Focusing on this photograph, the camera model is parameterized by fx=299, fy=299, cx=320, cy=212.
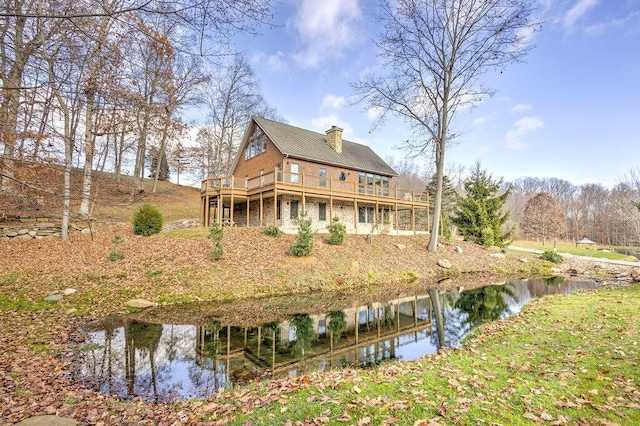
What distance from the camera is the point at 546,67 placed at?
16516mm

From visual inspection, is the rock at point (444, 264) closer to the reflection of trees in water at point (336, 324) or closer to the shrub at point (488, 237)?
the shrub at point (488, 237)

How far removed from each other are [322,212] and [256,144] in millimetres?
8445

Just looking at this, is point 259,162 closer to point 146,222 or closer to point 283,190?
point 283,190

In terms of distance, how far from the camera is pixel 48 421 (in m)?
3.82

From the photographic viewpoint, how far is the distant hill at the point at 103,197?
15.8 feet

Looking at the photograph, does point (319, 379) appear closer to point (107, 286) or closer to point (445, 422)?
point (445, 422)

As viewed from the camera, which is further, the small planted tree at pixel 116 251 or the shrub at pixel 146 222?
the shrub at pixel 146 222

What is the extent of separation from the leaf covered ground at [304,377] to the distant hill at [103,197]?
279cm

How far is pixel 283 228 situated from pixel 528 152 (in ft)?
95.5

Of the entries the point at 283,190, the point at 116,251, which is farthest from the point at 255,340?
the point at 283,190

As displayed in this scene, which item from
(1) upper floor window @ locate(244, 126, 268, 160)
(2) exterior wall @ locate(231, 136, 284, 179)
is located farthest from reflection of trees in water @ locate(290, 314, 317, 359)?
(1) upper floor window @ locate(244, 126, 268, 160)

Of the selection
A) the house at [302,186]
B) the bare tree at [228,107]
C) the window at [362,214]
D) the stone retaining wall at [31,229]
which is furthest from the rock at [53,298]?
the bare tree at [228,107]

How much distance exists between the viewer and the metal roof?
75.7ft

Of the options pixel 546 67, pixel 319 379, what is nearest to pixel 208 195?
pixel 319 379
